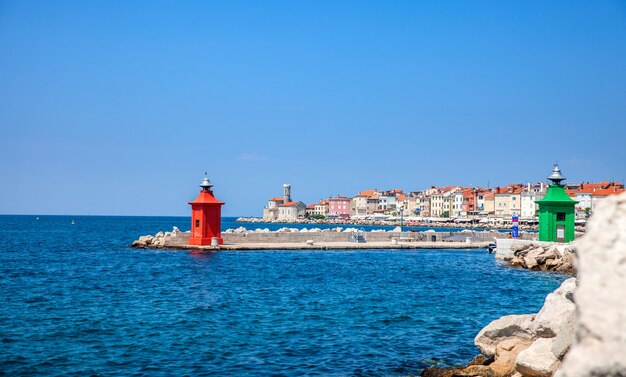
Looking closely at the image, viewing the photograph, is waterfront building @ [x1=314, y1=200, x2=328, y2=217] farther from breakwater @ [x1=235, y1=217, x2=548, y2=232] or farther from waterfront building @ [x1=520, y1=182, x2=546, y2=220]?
waterfront building @ [x1=520, y1=182, x2=546, y2=220]

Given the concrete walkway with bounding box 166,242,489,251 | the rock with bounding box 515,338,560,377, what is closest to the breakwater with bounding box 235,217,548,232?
the concrete walkway with bounding box 166,242,489,251

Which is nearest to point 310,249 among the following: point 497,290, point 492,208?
point 497,290

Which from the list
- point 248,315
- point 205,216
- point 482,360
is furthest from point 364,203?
point 482,360

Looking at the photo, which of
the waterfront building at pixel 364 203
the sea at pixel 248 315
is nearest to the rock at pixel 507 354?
the sea at pixel 248 315

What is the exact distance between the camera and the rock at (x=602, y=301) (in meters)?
3.97

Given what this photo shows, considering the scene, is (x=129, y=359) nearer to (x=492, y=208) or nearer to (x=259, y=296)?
(x=259, y=296)

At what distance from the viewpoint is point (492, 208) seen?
134m

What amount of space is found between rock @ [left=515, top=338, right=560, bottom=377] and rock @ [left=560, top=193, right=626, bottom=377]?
509 centimetres

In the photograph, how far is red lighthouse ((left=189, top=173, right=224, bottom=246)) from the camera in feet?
138

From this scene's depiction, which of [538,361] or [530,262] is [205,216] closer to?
[530,262]

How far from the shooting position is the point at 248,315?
18.8m

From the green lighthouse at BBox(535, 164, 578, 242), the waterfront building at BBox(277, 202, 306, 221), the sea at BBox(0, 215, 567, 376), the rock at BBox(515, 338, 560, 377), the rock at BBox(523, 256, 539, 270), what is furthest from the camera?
the waterfront building at BBox(277, 202, 306, 221)

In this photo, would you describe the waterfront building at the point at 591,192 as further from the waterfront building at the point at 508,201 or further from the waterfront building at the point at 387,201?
the waterfront building at the point at 387,201

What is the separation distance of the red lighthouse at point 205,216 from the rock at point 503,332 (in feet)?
103
